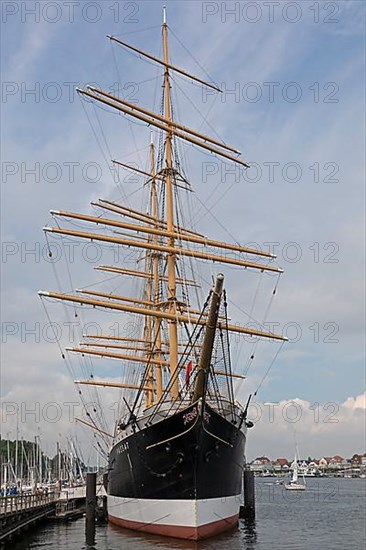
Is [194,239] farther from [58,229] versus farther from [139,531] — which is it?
[139,531]

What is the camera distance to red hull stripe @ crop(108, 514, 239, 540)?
28.5 meters

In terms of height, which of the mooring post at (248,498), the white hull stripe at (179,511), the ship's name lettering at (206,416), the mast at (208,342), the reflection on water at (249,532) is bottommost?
the reflection on water at (249,532)

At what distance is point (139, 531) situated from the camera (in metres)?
32.2

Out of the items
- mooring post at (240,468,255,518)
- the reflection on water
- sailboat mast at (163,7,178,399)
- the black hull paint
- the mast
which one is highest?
sailboat mast at (163,7,178,399)

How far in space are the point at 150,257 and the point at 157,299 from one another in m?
8.65

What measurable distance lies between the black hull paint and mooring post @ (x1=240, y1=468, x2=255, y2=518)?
35.8 ft

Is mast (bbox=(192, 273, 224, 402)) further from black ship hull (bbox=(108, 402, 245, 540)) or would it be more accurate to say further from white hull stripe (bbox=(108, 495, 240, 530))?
white hull stripe (bbox=(108, 495, 240, 530))

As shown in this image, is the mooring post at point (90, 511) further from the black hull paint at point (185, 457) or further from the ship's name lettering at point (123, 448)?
the black hull paint at point (185, 457)

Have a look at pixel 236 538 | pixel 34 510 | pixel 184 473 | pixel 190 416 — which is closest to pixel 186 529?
pixel 184 473

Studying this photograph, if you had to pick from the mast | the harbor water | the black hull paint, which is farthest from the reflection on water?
the mast

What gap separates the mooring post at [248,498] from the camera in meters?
43.4

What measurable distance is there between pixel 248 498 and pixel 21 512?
14.8 metres

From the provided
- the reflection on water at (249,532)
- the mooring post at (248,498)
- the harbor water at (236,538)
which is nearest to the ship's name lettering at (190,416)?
the harbor water at (236,538)

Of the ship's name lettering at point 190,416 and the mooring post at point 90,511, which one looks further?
the mooring post at point 90,511
